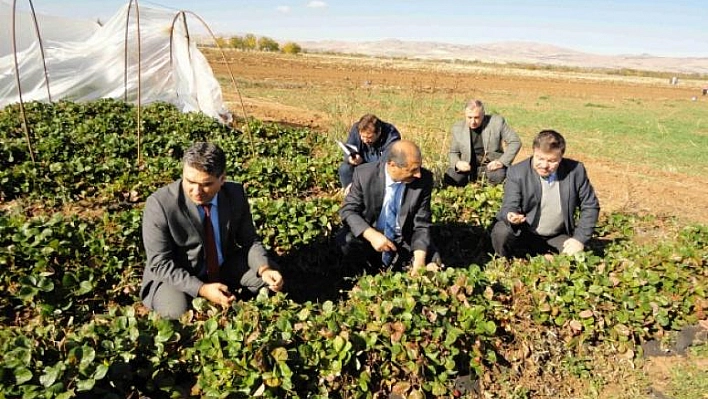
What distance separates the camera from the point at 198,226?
307cm

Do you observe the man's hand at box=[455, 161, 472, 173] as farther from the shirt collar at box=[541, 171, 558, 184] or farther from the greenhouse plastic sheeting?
the greenhouse plastic sheeting

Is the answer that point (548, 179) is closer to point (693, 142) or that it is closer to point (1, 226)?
point (1, 226)

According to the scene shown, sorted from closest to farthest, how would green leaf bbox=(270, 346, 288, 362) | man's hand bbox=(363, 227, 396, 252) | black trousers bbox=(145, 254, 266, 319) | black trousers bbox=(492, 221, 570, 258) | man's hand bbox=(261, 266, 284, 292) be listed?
green leaf bbox=(270, 346, 288, 362), black trousers bbox=(145, 254, 266, 319), man's hand bbox=(261, 266, 284, 292), man's hand bbox=(363, 227, 396, 252), black trousers bbox=(492, 221, 570, 258)

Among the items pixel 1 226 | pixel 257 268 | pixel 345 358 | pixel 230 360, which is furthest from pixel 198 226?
pixel 1 226

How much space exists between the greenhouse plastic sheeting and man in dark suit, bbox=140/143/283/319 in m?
7.09

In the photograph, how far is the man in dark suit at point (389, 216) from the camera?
3.74 meters

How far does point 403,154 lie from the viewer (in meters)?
3.52

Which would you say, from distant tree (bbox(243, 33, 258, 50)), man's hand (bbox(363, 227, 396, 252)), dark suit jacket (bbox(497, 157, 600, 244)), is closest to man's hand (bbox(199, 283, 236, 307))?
man's hand (bbox(363, 227, 396, 252))

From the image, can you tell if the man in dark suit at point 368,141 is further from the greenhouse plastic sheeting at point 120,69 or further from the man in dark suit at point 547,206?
the greenhouse plastic sheeting at point 120,69

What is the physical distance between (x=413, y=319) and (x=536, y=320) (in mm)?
954

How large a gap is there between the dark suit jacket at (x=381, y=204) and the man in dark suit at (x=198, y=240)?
0.85m

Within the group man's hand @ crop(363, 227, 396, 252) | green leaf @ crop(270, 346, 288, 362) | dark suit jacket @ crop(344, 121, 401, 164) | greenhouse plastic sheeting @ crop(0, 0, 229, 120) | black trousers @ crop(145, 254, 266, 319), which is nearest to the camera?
green leaf @ crop(270, 346, 288, 362)

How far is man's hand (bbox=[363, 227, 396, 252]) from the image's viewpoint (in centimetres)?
365

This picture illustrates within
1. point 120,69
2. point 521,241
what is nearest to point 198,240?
point 521,241
